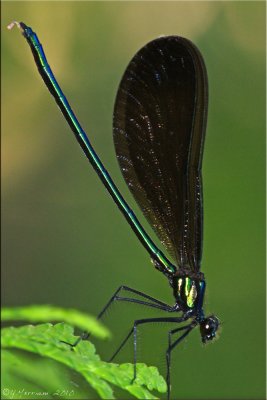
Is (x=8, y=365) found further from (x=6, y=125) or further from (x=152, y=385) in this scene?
(x=6, y=125)

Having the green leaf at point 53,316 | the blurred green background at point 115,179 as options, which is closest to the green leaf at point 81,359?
the green leaf at point 53,316

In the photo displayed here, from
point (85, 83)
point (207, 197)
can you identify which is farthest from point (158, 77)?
point (85, 83)

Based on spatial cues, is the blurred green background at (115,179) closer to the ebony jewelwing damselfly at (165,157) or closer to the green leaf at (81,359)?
the ebony jewelwing damselfly at (165,157)

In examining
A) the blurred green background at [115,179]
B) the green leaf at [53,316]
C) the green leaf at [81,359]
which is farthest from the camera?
the blurred green background at [115,179]

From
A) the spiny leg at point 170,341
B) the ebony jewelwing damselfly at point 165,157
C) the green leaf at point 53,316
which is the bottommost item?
the spiny leg at point 170,341

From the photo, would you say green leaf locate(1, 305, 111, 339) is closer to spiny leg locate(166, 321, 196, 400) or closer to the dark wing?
spiny leg locate(166, 321, 196, 400)

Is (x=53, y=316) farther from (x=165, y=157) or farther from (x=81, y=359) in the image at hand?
(x=165, y=157)

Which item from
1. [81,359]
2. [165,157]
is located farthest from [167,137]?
[81,359]
